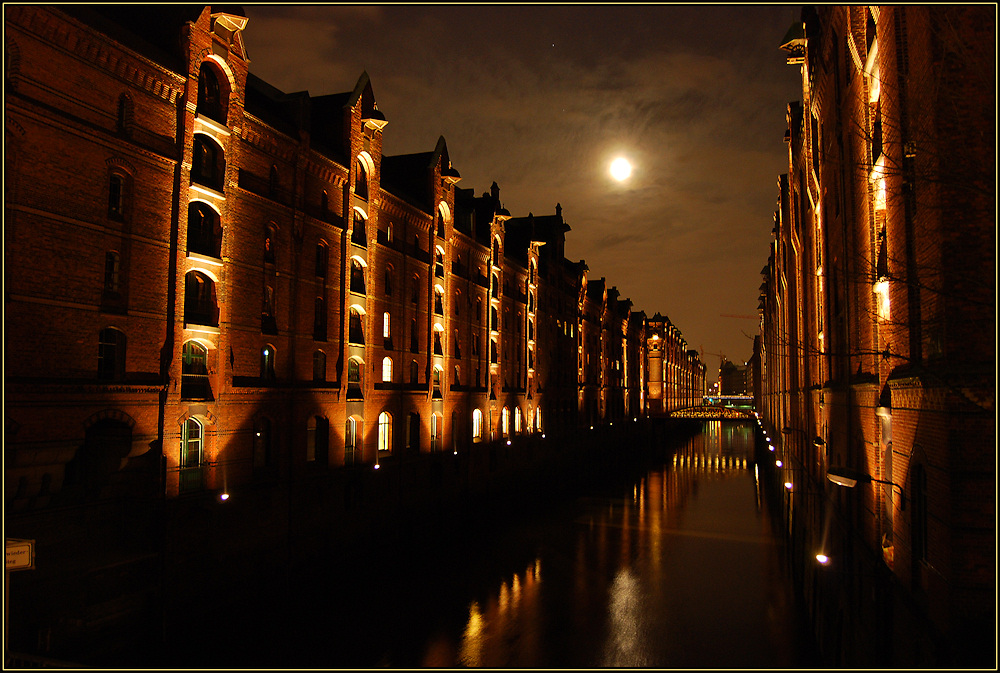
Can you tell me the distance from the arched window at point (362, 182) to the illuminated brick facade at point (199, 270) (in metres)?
0.09

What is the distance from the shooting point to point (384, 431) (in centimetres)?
2769

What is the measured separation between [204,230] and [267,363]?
15.1 ft

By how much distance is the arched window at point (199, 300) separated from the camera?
720 inches

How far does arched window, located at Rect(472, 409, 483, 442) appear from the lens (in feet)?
121

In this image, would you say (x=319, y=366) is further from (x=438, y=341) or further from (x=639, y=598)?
(x=639, y=598)

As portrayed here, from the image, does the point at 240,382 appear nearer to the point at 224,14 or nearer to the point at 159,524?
the point at 159,524

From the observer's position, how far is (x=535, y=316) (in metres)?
47.5

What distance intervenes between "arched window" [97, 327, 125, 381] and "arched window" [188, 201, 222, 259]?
135 inches

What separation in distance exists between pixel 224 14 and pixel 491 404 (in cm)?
2553

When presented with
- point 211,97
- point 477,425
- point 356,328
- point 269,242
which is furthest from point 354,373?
point 477,425

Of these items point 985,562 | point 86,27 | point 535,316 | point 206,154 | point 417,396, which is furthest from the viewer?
point 535,316

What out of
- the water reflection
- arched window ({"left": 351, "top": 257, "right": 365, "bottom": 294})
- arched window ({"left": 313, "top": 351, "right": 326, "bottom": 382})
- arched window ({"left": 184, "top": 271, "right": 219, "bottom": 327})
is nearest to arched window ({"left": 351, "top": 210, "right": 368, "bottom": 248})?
arched window ({"left": 351, "top": 257, "right": 365, "bottom": 294})

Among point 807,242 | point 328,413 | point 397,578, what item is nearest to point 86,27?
point 328,413

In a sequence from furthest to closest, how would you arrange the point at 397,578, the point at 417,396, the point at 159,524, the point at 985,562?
the point at 417,396, the point at 397,578, the point at 159,524, the point at 985,562
